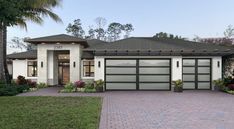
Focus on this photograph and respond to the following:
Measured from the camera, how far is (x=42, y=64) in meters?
26.6

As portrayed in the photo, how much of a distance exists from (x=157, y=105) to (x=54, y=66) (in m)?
16.1

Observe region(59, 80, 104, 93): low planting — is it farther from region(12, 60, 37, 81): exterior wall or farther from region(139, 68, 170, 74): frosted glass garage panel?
region(12, 60, 37, 81): exterior wall

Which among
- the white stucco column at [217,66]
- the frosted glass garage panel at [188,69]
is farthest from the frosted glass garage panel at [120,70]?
the white stucco column at [217,66]

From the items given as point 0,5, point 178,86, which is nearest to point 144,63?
point 178,86

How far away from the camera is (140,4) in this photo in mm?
31422

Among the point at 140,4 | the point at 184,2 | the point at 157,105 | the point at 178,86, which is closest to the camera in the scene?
the point at 157,105

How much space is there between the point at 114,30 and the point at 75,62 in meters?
47.9

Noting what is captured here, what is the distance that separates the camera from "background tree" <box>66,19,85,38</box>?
222 ft

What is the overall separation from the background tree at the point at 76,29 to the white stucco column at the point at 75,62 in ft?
137

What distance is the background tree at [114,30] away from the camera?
237 feet

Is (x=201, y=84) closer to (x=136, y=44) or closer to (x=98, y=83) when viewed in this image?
(x=136, y=44)

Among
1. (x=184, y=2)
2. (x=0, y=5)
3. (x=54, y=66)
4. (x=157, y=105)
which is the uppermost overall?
(x=184, y=2)

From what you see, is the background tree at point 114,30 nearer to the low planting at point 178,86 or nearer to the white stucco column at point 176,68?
the white stucco column at point 176,68

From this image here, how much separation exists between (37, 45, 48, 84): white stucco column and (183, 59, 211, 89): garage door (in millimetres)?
11466
